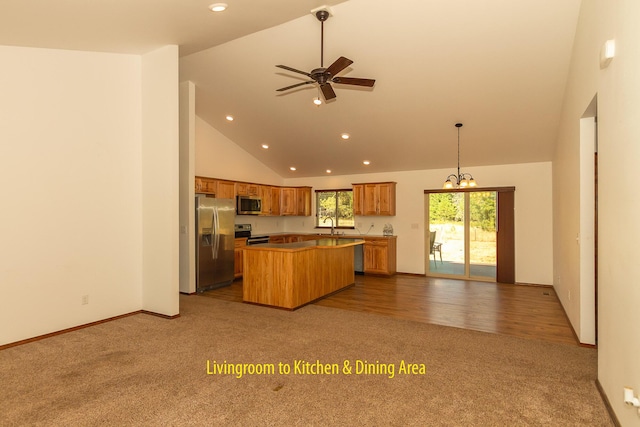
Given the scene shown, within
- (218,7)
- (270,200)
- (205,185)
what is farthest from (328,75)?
(270,200)

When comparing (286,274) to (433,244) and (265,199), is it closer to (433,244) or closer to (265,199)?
(265,199)

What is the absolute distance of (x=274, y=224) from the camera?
9.62 meters

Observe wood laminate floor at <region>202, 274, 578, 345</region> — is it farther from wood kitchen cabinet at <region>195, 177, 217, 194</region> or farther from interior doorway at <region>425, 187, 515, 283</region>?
wood kitchen cabinet at <region>195, 177, 217, 194</region>

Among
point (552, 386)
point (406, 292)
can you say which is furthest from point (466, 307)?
point (552, 386)

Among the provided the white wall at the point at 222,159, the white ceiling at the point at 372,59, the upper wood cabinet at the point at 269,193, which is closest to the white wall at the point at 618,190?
the white ceiling at the point at 372,59

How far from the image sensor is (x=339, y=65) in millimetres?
3475

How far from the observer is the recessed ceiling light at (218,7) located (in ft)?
11.4

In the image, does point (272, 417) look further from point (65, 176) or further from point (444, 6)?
point (444, 6)

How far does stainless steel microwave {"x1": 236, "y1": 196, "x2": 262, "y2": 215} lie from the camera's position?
7719mm

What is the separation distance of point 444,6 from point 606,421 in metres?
3.84

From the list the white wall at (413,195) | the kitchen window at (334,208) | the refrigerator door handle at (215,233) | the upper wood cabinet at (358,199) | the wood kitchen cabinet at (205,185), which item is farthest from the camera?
the kitchen window at (334,208)

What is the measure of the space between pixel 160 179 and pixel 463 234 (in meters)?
6.12

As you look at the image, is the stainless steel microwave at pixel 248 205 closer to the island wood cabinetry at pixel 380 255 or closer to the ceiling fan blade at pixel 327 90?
the island wood cabinetry at pixel 380 255

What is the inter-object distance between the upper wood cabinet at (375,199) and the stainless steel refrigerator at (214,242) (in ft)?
10.4
